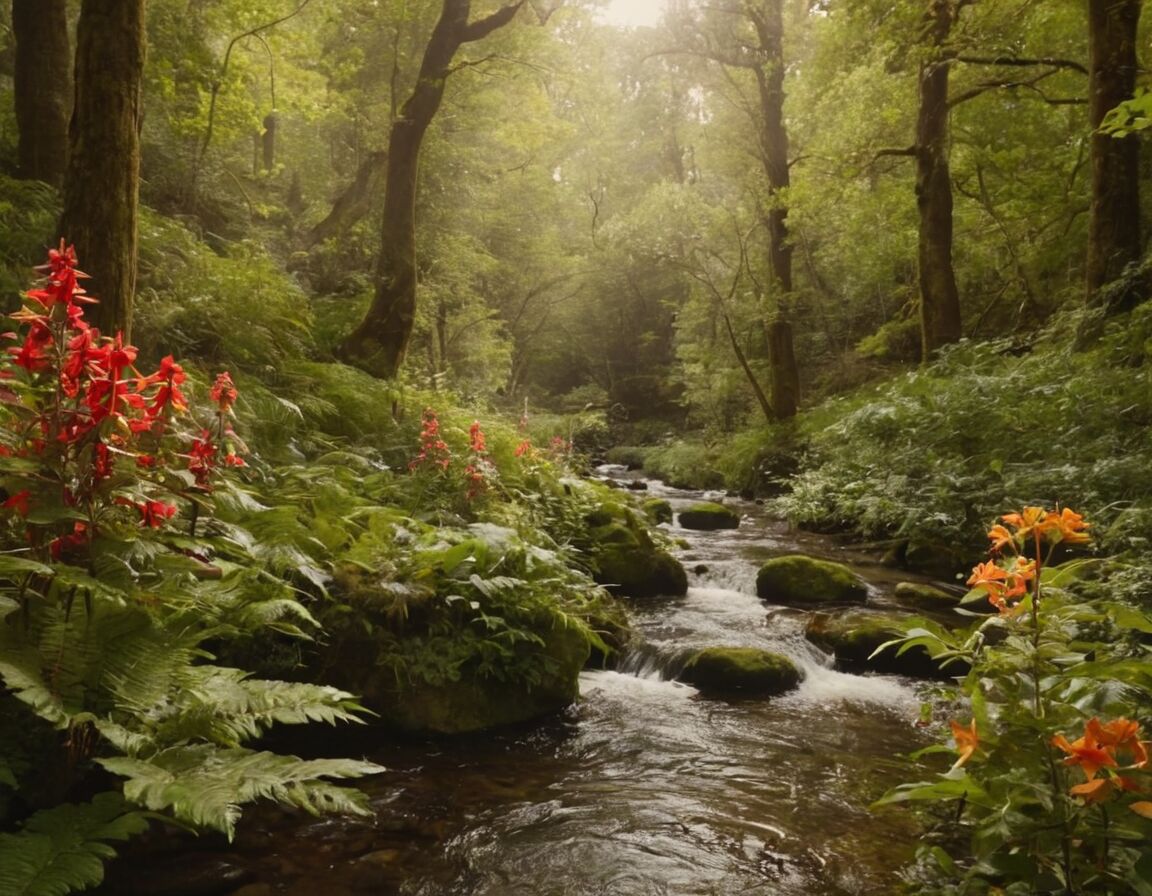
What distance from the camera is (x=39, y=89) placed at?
7.68m

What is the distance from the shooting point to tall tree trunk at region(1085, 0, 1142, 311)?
30.5 ft

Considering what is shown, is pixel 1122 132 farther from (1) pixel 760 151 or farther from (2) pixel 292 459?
(1) pixel 760 151

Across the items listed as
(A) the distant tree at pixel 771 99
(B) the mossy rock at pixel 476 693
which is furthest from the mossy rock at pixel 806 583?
(A) the distant tree at pixel 771 99

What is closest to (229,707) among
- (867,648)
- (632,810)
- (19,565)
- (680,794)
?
(19,565)

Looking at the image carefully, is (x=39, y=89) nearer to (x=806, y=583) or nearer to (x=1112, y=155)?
(x=806, y=583)

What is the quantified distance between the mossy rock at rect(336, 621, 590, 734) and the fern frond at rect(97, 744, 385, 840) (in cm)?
200

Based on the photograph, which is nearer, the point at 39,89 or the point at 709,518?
the point at 39,89

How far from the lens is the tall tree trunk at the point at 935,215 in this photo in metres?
12.7

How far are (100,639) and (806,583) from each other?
7436 mm

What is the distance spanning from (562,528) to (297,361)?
3551 mm

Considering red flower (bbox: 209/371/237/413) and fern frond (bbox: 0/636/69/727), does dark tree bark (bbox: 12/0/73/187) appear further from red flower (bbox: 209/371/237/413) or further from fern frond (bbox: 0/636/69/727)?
fern frond (bbox: 0/636/69/727)

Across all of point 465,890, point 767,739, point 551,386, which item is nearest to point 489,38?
point 767,739

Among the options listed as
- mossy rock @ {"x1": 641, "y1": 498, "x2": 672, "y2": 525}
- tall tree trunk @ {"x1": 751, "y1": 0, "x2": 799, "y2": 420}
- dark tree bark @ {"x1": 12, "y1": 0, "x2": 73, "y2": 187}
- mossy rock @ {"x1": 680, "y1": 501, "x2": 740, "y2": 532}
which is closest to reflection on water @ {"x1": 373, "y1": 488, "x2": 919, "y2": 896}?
mossy rock @ {"x1": 680, "y1": 501, "x2": 740, "y2": 532}

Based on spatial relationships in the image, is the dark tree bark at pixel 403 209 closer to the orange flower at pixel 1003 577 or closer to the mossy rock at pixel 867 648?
the mossy rock at pixel 867 648
